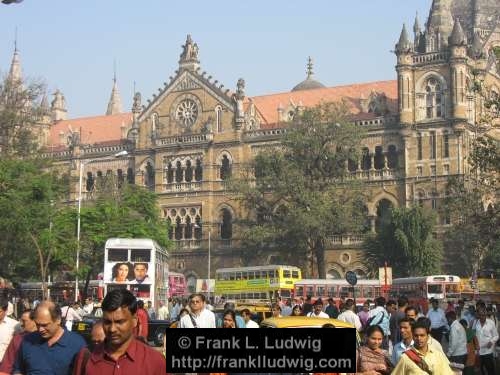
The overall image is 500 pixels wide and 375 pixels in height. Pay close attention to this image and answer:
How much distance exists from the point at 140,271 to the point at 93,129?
55778 millimetres

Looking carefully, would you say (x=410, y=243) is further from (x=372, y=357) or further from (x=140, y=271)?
(x=372, y=357)

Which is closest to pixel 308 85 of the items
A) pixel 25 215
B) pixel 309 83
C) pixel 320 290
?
pixel 309 83

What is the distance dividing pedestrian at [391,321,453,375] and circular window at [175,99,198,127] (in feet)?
212

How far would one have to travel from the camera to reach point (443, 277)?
44156mm

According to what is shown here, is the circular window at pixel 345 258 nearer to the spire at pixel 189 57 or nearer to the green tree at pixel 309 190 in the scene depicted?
the green tree at pixel 309 190

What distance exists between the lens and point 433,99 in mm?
63875

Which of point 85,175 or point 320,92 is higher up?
point 320,92

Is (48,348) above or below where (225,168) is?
below

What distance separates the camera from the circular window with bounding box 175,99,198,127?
72625 millimetres

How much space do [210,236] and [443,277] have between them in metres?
28.6

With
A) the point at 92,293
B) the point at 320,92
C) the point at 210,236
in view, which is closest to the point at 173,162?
the point at 210,236

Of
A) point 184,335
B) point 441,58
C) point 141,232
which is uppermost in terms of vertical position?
point 441,58

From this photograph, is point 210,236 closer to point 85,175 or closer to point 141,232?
point 85,175

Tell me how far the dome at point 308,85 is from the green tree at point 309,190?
925 inches
